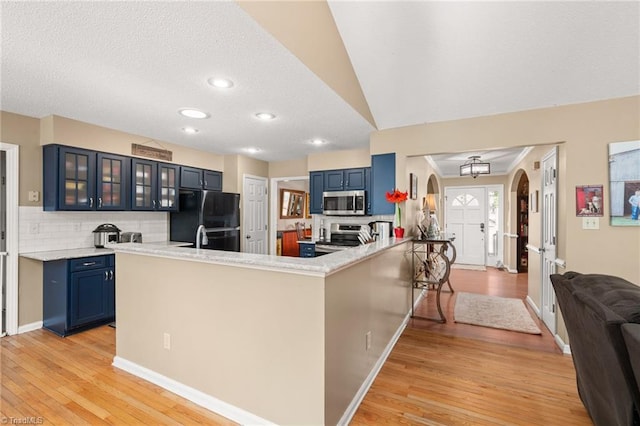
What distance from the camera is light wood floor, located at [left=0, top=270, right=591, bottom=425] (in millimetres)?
1950

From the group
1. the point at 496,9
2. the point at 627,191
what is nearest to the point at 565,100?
the point at 627,191

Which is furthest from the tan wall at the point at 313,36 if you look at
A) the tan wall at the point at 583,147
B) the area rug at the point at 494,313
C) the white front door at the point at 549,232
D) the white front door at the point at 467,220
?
the white front door at the point at 467,220

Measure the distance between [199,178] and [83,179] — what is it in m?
1.67

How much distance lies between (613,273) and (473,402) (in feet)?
Answer: 6.13

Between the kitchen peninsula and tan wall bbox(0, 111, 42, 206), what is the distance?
189cm

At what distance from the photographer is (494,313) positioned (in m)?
3.98

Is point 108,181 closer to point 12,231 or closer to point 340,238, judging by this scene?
point 12,231

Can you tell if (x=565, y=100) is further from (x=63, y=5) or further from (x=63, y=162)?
(x=63, y=162)

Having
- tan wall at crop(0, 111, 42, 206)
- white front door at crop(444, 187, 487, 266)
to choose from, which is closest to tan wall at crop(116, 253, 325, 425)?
A: tan wall at crop(0, 111, 42, 206)

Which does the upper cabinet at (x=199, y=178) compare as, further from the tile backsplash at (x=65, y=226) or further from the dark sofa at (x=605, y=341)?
the dark sofa at (x=605, y=341)

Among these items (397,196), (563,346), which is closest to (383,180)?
(397,196)

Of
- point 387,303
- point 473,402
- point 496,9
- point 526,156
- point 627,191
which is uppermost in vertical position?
point 496,9

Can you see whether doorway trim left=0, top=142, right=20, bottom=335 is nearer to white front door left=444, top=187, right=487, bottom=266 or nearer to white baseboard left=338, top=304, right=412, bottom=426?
white baseboard left=338, top=304, right=412, bottom=426

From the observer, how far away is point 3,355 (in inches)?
108
